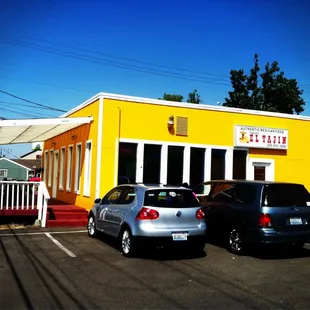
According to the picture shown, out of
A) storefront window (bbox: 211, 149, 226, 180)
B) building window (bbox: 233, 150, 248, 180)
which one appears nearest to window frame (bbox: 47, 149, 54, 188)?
storefront window (bbox: 211, 149, 226, 180)

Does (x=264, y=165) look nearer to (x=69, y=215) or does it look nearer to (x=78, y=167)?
(x=78, y=167)

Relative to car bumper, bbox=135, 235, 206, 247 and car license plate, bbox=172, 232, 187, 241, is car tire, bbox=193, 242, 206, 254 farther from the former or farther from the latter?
car license plate, bbox=172, 232, 187, 241

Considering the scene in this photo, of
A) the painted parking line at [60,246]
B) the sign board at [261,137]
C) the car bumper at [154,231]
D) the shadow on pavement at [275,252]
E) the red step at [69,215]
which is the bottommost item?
the painted parking line at [60,246]

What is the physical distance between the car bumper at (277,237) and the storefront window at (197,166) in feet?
23.2

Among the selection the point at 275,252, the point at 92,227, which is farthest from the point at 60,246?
the point at 275,252

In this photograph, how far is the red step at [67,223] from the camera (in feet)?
40.8

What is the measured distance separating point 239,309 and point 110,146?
30.7 ft

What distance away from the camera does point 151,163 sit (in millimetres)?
14688

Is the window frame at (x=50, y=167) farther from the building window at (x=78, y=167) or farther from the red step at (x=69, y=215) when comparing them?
the red step at (x=69, y=215)

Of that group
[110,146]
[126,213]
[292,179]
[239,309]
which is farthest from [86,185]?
[239,309]

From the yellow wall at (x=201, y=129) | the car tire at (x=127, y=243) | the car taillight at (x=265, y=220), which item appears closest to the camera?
the car tire at (x=127, y=243)

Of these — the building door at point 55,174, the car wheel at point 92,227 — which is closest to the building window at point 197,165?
the car wheel at point 92,227

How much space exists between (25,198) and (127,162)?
3.72 meters

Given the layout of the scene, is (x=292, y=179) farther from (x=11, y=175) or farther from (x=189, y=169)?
(x=11, y=175)
